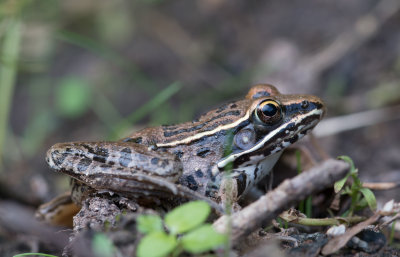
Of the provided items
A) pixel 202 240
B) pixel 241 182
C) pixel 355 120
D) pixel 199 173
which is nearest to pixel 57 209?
pixel 199 173

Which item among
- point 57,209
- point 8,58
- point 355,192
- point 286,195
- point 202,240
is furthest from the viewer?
point 8,58

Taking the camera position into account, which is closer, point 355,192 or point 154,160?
point 355,192

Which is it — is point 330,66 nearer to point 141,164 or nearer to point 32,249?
point 141,164

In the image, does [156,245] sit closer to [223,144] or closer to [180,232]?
[180,232]

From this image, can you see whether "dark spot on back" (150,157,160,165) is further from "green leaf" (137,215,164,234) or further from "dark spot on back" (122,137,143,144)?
"green leaf" (137,215,164,234)

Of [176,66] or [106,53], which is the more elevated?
[176,66]

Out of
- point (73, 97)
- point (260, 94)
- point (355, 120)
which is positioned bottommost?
point (260, 94)

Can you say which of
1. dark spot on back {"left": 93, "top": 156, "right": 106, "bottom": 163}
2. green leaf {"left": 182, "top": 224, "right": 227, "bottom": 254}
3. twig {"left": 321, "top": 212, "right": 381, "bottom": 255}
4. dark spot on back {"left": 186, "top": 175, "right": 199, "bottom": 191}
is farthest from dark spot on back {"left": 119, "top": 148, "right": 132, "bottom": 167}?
Result: twig {"left": 321, "top": 212, "right": 381, "bottom": 255}

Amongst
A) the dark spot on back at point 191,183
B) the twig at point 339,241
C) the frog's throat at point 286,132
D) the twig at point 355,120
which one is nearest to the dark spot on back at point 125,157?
the dark spot on back at point 191,183
